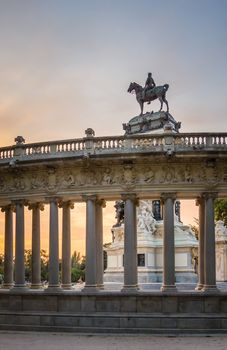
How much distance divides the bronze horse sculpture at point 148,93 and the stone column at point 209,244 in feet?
61.3

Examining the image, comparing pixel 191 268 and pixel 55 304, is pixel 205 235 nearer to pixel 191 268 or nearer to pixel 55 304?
pixel 55 304

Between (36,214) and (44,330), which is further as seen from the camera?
(36,214)

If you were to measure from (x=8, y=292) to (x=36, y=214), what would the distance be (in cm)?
570

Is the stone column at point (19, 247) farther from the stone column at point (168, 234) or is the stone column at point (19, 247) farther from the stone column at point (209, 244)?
the stone column at point (209, 244)

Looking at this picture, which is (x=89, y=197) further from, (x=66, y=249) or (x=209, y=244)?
(x=209, y=244)

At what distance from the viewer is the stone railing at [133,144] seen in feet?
120

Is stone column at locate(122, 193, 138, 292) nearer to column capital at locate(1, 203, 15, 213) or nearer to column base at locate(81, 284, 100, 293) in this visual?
column base at locate(81, 284, 100, 293)

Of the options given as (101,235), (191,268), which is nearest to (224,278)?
(191,268)

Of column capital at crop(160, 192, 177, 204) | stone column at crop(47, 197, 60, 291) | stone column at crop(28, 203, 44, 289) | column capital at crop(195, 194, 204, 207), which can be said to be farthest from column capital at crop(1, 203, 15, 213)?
column capital at crop(195, 194, 204, 207)

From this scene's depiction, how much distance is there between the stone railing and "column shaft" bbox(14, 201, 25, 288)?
128 inches

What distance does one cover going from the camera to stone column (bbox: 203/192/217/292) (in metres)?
35.8

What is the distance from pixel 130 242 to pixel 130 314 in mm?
4187

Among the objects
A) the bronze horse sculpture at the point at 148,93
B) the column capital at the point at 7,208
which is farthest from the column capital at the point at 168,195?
the bronze horse sculpture at the point at 148,93

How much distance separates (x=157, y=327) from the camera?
34.8 metres
